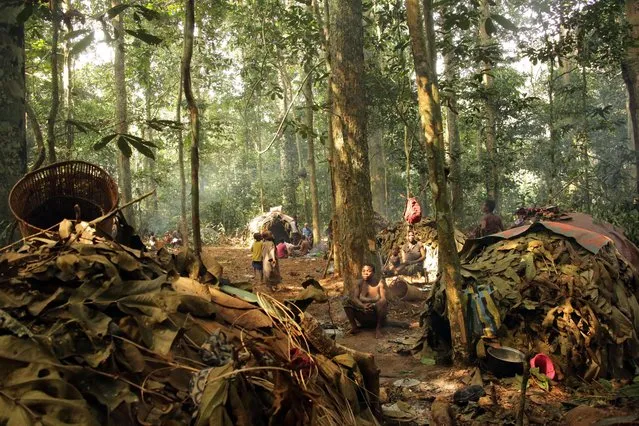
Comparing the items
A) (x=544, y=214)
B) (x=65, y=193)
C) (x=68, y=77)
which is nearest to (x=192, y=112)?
(x=65, y=193)

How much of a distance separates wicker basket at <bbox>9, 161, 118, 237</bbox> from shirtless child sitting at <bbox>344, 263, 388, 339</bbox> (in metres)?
4.21

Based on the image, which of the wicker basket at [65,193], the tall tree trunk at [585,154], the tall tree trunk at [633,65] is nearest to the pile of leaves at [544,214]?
the tall tree trunk at [633,65]

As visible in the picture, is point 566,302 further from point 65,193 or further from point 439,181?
point 65,193

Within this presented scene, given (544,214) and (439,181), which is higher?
(439,181)

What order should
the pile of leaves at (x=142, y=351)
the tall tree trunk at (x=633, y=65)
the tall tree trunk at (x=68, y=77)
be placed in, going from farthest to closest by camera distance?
the tall tree trunk at (x=633, y=65) → the tall tree trunk at (x=68, y=77) → the pile of leaves at (x=142, y=351)

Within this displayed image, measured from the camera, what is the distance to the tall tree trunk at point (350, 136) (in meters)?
8.54

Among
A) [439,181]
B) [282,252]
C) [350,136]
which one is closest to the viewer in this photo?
[439,181]

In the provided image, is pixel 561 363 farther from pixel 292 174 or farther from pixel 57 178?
pixel 292 174

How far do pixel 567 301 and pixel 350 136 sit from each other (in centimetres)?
451

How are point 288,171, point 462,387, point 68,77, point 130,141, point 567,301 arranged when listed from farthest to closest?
point 288,171, point 68,77, point 567,301, point 462,387, point 130,141

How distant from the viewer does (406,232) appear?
12.8m

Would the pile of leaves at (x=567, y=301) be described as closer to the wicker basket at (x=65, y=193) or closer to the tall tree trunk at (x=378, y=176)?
the wicker basket at (x=65, y=193)

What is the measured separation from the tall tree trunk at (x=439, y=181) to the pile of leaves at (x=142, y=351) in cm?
263

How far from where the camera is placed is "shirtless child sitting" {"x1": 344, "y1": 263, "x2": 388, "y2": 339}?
7332 millimetres
